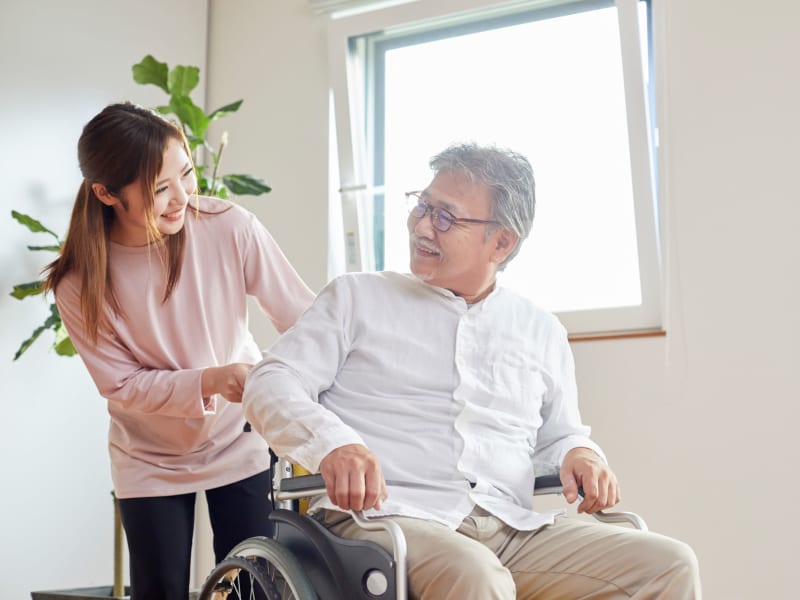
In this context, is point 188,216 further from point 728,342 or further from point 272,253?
point 728,342

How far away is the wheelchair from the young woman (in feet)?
1.15

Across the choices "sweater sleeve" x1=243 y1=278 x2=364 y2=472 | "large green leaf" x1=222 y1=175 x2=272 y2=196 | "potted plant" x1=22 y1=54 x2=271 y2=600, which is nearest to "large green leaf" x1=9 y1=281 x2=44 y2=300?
"potted plant" x1=22 y1=54 x2=271 y2=600

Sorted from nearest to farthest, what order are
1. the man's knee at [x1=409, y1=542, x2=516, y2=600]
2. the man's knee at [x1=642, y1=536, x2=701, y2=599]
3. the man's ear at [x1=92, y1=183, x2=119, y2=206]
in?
the man's knee at [x1=409, y1=542, x2=516, y2=600] → the man's knee at [x1=642, y1=536, x2=701, y2=599] → the man's ear at [x1=92, y1=183, x2=119, y2=206]

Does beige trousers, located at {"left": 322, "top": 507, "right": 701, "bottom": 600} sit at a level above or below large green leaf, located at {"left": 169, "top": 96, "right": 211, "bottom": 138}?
below

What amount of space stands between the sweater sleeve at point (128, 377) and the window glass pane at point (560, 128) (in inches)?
54.5

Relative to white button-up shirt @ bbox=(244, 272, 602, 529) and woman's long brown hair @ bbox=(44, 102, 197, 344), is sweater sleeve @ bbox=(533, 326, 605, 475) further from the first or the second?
woman's long brown hair @ bbox=(44, 102, 197, 344)

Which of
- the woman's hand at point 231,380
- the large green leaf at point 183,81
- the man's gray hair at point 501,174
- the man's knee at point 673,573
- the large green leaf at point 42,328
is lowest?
the man's knee at point 673,573

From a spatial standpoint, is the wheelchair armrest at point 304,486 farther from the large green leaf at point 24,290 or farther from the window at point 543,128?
the window at point 543,128

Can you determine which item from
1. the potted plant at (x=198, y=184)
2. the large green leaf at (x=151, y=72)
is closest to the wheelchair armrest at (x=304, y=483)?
the potted plant at (x=198, y=184)

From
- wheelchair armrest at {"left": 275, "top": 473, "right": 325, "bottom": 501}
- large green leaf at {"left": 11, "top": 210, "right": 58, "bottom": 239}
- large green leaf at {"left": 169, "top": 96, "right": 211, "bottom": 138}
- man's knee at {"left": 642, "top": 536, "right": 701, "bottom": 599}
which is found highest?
large green leaf at {"left": 169, "top": 96, "right": 211, "bottom": 138}

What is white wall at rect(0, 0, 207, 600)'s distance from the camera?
9.13 feet

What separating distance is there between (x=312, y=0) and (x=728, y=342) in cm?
192

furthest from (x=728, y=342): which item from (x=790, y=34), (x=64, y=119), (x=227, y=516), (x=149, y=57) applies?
(x=64, y=119)

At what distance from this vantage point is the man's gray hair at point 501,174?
67.6 inches
